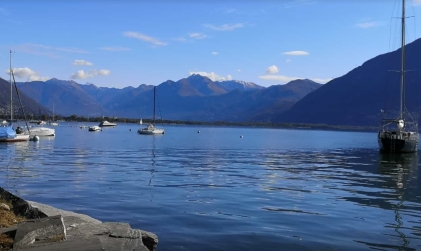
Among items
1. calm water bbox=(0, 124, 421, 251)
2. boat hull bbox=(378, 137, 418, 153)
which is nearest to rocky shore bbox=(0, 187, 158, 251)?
calm water bbox=(0, 124, 421, 251)

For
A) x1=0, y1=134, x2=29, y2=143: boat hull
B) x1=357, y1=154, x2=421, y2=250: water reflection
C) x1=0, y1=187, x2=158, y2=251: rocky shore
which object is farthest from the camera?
→ x1=0, y1=134, x2=29, y2=143: boat hull

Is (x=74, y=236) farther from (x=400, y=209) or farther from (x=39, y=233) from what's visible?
(x=400, y=209)

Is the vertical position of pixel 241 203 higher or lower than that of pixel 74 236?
lower

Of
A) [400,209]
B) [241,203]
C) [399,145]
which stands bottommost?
[400,209]

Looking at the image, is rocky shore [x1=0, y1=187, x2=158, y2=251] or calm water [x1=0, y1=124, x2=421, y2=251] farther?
calm water [x1=0, y1=124, x2=421, y2=251]

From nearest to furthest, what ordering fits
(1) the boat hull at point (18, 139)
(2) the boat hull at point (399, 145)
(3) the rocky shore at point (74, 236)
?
(3) the rocky shore at point (74, 236) → (2) the boat hull at point (399, 145) → (1) the boat hull at point (18, 139)

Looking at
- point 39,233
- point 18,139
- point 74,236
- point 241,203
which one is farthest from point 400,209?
point 18,139

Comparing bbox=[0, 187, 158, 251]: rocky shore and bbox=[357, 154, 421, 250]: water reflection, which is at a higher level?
bbox=[0, 187, 158, 251]: rocky shore

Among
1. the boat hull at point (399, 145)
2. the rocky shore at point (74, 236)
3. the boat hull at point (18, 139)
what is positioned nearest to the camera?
the rocky shore at point (74, 236)

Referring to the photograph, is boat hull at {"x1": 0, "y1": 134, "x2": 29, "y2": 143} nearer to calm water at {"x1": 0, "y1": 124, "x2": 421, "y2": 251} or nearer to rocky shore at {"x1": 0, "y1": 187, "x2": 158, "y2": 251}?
calm water at {"x1": 0, "y1": 124, "x2": 421, "y2": 251}

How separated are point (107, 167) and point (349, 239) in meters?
27.1

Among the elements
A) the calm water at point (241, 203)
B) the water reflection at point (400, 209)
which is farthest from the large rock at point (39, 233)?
the water reflection at point (400, 209)

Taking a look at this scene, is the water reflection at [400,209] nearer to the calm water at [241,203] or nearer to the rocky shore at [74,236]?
the calm water at [241,203]

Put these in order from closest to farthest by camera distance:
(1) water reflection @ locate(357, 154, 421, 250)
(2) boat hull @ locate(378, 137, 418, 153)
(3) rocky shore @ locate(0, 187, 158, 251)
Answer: (3) rocky shore @ locate(0, 187, 158, 251) → (1) water reflection @ locate(357, 154, 421, 250) → (2) boat hull @ locate(378, 137, 418, 153)
